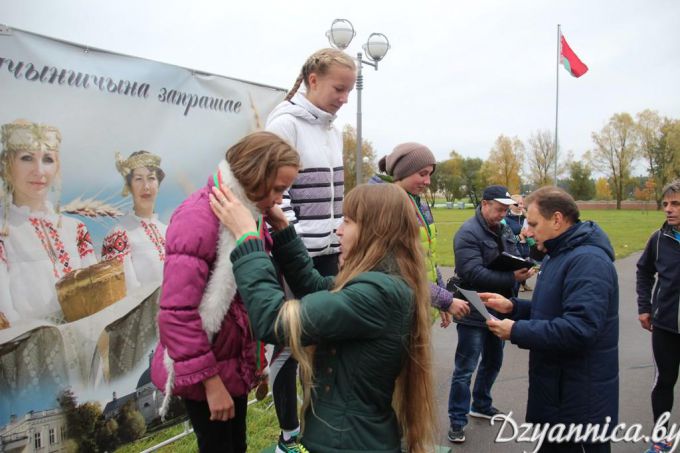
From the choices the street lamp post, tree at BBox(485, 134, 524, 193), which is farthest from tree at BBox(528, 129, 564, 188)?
the street lamp post

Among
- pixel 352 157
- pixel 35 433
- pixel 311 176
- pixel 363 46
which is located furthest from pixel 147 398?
pixel 352 157

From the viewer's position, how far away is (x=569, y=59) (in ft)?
65.3

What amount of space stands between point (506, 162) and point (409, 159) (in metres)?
61.5

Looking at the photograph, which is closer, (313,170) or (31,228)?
(31,228)

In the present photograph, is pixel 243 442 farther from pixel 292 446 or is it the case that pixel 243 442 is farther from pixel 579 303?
pixel 579 303

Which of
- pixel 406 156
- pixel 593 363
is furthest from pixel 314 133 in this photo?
pixel 593 363

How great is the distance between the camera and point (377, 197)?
1828 millimetres

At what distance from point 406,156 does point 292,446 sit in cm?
183

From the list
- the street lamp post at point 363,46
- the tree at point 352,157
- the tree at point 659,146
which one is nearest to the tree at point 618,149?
the tree at point 659,146

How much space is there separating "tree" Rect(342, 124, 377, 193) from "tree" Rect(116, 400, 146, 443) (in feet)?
87.0

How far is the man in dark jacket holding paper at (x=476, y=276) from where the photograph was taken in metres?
3.72

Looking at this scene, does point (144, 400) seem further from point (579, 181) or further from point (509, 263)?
point (579, 181)

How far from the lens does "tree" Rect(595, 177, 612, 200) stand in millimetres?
66750

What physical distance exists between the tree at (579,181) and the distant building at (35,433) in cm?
6788
